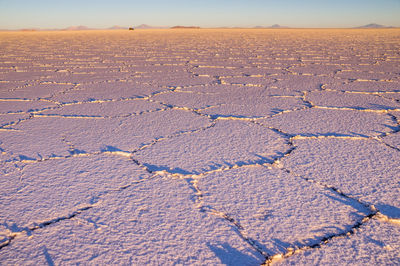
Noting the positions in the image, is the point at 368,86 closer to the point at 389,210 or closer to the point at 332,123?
the point at 332,123

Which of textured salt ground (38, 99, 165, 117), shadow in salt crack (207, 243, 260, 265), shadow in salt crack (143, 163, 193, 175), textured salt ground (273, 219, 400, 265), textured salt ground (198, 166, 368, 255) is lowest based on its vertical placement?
shadow in salt crack (207, 243, 260, 265)

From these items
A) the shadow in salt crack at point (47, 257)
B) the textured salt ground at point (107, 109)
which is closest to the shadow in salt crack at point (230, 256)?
the shadow in salt crack at point (47, 257)

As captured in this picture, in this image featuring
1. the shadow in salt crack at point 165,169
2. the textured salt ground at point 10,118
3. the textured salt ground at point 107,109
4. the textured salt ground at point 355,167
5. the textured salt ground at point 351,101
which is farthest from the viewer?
the textured salt ground at point 351,101

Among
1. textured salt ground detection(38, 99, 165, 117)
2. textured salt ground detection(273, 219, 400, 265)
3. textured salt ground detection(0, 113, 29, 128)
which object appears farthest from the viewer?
textured salt ground detection(38, 99, 165, 117)

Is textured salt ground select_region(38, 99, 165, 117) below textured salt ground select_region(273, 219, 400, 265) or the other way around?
the other way around

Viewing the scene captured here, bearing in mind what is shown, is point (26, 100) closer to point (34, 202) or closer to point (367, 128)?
point (34, 202)

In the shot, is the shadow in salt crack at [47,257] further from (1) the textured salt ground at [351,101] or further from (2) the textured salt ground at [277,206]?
(1) the textured salt ground at [351,101]

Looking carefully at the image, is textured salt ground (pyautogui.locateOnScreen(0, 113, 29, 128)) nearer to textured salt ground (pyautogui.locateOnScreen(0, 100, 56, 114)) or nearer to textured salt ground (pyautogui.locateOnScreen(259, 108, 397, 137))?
textured salt ground (pyautogui.locateOnScreen(0, 100, 56, 114))

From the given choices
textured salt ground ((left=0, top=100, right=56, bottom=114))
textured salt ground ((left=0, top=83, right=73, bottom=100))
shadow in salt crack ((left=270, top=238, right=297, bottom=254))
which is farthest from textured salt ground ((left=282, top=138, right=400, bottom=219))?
textured salt ground ((left=0, top=83, right=73, bottom=100))
